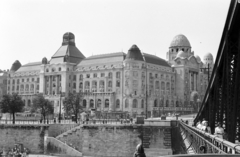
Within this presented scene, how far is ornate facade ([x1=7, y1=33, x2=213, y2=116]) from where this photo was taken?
11994 cm

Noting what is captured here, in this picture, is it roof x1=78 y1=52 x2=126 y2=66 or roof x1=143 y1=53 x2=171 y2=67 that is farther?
roof x1=143 y1=53 x2=171 y2=67

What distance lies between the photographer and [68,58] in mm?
136875

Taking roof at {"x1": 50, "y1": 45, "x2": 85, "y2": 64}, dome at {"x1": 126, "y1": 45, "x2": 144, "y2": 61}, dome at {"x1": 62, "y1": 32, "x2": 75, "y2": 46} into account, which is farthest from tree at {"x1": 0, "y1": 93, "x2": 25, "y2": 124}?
dome at {"x1": 62, "y1": 32, "x2": 75, "y2": 46}

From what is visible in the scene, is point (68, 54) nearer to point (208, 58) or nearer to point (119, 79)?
point (119, 79)

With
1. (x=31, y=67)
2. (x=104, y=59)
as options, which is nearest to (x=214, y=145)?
(x=104, y=59)

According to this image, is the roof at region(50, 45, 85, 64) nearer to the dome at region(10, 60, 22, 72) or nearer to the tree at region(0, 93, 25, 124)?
the dome at region(10, 60, 22, 72)

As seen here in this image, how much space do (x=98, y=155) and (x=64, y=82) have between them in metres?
77.8

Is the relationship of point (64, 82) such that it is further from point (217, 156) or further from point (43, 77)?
point (217, 156)

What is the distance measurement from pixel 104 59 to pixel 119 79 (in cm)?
1142

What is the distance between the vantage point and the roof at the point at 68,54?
139 metres

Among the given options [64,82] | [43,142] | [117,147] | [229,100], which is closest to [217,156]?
[229,100]

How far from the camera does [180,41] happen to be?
152625 millimetres

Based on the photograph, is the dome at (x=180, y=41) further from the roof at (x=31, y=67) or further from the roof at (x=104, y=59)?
the roof at (x=31, y=67)

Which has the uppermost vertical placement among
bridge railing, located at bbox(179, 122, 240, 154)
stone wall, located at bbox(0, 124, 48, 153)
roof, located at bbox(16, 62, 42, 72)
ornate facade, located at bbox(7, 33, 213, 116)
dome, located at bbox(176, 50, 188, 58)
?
dome, located at bbox(176, 50, 188, 58)
